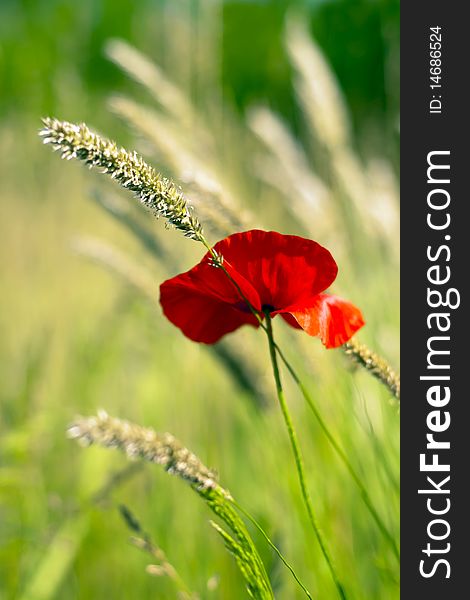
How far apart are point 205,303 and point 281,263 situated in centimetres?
7

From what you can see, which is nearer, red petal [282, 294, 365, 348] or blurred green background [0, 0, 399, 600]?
red petal [282, 294, 365, 348]

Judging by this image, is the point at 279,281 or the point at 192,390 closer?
the point at 279,281

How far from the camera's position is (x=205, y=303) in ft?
1.65

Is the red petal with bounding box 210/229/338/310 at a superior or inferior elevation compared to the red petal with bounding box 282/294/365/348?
superior

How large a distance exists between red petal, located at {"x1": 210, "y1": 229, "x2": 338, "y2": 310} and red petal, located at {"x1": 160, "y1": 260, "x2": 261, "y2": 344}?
0.5 inches

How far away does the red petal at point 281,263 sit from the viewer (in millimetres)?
441

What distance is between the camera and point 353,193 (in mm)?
1126

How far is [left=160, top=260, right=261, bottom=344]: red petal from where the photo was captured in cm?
45

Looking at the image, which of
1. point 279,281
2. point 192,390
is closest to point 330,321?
point 279,281

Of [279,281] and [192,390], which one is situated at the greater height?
[192,390]

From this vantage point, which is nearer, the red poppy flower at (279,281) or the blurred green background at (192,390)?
the red poppy flower at (279,281)

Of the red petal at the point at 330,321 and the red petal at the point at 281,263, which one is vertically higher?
the red petal at the point at 281,263

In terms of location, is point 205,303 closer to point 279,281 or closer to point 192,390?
point 279,281

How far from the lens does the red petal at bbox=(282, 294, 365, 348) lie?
0.44 metres
